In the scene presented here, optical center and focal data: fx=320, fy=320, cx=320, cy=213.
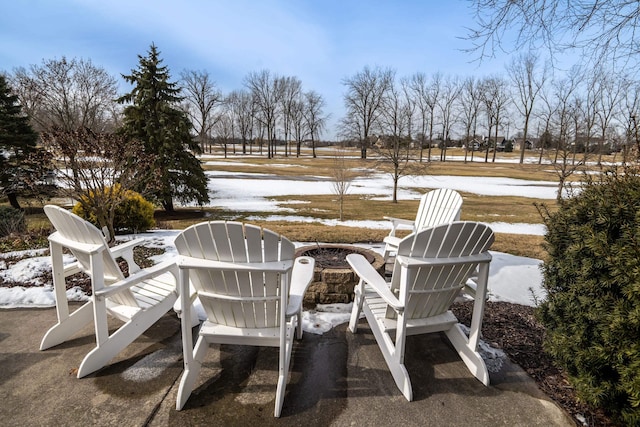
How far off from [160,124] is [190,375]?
1260 centimetres

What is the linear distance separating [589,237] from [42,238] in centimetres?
782

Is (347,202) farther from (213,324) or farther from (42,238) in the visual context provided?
(213,324)

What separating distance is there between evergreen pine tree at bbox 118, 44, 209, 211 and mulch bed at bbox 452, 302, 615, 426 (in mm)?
11678

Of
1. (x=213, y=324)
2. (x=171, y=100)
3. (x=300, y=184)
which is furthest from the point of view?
(x=300, y=184)

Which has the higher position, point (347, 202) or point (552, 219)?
point (552, 219)

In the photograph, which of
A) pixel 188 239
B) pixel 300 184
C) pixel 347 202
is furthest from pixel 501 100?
pixel 188 239

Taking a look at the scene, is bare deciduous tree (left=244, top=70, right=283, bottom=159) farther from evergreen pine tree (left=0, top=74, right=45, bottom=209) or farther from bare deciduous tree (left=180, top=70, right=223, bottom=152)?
evergreen pine tree (left=0, top=74, right=45, bottom=209)

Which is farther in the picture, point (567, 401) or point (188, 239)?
point (567, 401)

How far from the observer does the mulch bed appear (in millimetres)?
2015

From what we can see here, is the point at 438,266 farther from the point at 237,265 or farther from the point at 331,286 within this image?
the point at 331,286

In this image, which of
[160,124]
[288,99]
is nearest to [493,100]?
[288,99]

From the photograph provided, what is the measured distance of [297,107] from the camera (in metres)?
50.3

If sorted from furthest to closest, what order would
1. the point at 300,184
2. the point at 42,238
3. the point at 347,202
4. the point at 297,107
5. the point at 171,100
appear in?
1. the point at 297,107
2. the point at 300,184
3. the point at 347,202
4. the point at 171,100
5. the point at 42,238

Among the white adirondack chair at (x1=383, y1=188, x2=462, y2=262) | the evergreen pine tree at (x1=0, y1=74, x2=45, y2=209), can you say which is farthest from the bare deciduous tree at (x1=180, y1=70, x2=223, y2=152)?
the white adirondack chair at (x1=383, y1=188, x2=462, y2=262)
